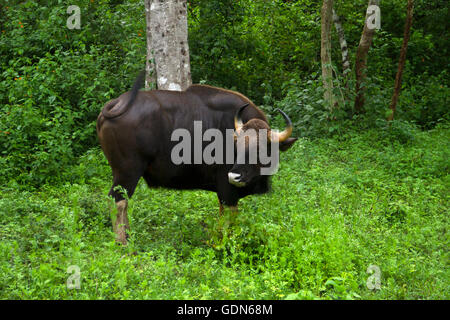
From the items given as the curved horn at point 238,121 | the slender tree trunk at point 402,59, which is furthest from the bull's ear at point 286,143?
the slender tree trunk at point 402,59

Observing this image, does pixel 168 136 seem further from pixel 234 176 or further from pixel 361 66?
pixel 361 66

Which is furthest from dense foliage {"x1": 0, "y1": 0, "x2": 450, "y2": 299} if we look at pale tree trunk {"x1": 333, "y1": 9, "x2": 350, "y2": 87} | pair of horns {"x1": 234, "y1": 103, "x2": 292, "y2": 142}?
pair of horns {"x1": 234, "y1": 103, "x2": 292, "y2": 142}

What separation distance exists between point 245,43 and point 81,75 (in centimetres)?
383

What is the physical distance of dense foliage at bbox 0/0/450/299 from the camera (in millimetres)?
4297

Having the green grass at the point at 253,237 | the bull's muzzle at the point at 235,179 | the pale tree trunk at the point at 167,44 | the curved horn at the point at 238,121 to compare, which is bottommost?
the green grass at the point at 253,237

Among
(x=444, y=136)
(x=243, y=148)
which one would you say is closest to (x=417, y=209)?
(x=243, y=148)

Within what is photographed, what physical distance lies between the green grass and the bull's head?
429mm

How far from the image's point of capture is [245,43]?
35.9ft

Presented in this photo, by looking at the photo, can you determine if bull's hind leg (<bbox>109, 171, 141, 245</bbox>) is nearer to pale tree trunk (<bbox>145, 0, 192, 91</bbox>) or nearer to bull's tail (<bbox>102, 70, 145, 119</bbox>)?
bull's tail (<bbox>102, 70, 145, 119</bbox>)

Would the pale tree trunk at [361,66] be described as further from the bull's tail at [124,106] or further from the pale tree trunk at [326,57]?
the bull's tail at [124,106]

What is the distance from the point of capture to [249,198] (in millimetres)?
6438

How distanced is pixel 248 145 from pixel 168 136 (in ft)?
2.93

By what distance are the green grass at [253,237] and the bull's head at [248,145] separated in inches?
16.9

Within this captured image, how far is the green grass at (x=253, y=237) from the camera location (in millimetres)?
4055
